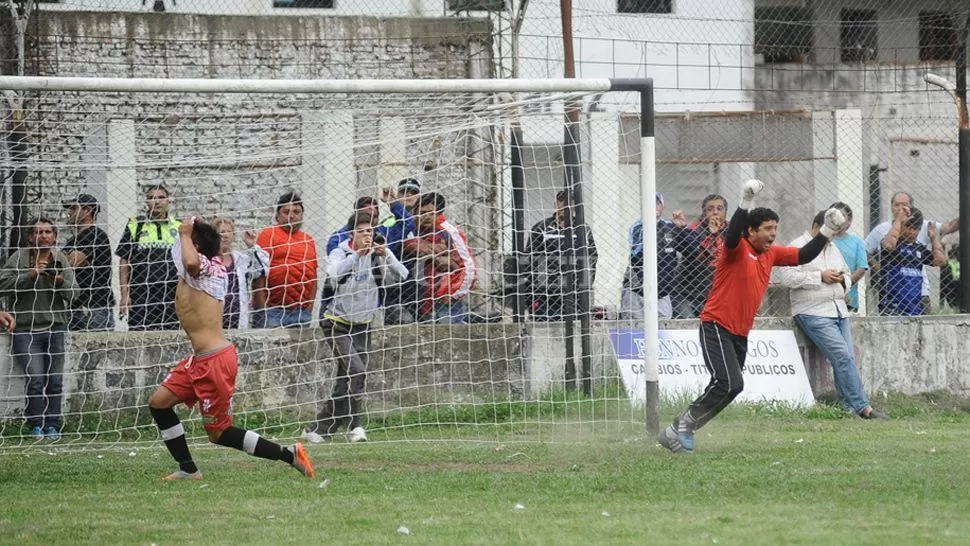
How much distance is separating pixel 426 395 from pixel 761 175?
1021 centimetres

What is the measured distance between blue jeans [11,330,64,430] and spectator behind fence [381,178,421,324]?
2.98 m

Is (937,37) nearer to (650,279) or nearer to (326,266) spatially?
(650,279)

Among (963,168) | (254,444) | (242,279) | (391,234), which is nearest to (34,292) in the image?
(242,279)

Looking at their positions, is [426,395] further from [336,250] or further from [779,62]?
[779,62]

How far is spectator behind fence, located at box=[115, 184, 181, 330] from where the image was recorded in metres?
12.6

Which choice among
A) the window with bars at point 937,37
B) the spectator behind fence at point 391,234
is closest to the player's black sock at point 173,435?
the spectator behind fence at point 391,234

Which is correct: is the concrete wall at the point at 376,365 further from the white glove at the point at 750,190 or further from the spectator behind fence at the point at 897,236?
the spectator behind fence at the point at 897,236

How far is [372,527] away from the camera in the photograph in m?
7.46

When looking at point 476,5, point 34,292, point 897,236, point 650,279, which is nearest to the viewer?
point 650,279

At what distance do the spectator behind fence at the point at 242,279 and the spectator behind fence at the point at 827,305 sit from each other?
521 centimetres

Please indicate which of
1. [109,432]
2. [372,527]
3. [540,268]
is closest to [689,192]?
[540,268]

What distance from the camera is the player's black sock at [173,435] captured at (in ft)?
31.3

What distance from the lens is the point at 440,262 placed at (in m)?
12.7

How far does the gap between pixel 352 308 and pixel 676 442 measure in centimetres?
319
